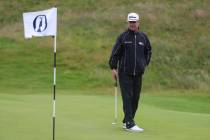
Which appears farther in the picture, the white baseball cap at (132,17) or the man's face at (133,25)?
the man's face at (133,25)

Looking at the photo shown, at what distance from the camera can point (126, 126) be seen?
487 inches

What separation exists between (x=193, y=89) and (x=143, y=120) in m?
17.6

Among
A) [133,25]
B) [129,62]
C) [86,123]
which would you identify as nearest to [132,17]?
[133,25]

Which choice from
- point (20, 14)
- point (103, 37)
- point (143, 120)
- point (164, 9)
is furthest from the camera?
point (20, 14)

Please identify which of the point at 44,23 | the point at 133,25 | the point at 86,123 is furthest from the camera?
the point at 86,123

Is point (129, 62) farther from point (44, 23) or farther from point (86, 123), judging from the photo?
point (44, 23)

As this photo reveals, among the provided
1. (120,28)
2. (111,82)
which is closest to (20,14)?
(120,28)

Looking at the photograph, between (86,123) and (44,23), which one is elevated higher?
(44,23)

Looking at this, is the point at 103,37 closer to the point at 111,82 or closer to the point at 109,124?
the point at 111,82

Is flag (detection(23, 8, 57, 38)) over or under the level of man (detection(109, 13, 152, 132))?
over

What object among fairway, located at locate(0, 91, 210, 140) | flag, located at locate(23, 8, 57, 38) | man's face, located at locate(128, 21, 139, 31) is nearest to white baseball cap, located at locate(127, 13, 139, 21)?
man's face, located at locate(128, 21, 139, 31)

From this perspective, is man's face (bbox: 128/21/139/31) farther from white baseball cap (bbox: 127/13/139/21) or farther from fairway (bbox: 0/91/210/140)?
fairway (bbox: 0/91/210/140)

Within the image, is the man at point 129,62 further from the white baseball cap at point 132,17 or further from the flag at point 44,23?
the flag at point 44,23

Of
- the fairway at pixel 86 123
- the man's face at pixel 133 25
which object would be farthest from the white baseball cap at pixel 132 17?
the fairway at pixel 86 123
